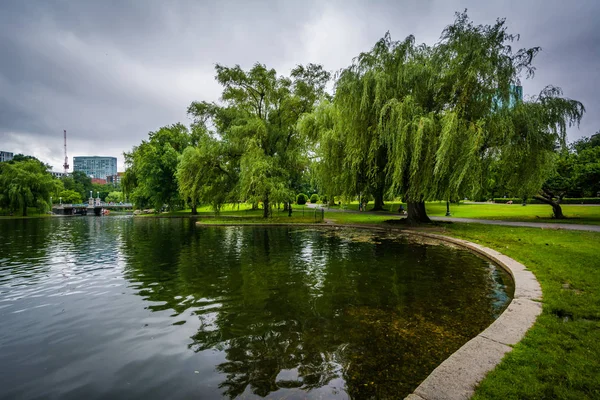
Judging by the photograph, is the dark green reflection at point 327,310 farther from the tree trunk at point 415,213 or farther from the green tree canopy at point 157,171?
the green tree canopy at point 157,171

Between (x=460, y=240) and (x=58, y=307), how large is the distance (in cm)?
1410

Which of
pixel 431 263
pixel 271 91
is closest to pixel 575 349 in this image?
pixel 431 263

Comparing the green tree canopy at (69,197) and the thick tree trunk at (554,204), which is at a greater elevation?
the green tree canopy at (69,197)

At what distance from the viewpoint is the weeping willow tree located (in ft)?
49.4

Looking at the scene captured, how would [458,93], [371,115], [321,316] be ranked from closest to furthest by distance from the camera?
1. [321,316]
2. [458,93]
3. [371,115]

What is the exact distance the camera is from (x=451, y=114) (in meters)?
15.0

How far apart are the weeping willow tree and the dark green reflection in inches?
222

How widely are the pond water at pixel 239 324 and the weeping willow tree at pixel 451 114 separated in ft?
21.1

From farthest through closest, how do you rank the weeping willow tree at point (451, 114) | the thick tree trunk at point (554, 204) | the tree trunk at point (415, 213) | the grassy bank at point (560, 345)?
the thick tree trunk at point (554, 204) < the tree trunk at point (415, 213) < the weeping willow tree at point (451, 114) < the grassy bank at point (560, 345)

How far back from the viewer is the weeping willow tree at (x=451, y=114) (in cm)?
1506

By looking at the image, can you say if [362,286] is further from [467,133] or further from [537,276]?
[467,133]

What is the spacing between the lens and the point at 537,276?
692 centimetres

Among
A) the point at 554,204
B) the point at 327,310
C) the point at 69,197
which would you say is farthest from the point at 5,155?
the point at 554,204

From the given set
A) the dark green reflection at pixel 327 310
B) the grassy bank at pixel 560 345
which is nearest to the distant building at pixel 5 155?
the dark green reflection at pixel 327 310
